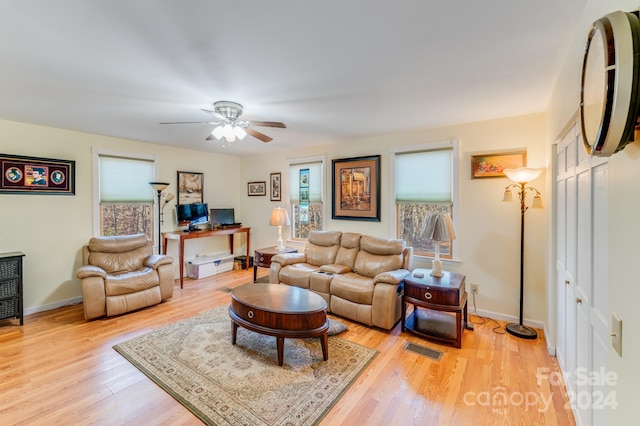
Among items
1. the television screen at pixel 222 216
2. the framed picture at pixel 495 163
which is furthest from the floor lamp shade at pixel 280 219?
the framed picture at pixel 495 163

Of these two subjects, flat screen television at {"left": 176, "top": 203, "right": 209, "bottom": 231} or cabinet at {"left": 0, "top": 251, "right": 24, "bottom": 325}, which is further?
flat screen television at {"left": 176, "top": 203, "right": 209, "bottom": 231}

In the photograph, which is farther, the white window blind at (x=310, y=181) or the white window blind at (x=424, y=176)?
the white window blind at (x=310, y=181)

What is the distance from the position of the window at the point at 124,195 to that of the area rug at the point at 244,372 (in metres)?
2.29

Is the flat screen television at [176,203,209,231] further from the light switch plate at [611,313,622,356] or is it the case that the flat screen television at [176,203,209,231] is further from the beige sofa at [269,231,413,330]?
the light switch plate at [611,313,622,356]

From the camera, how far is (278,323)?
2506 millimetres

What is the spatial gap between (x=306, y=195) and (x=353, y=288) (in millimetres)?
2387

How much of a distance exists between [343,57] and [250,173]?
4.51 metres

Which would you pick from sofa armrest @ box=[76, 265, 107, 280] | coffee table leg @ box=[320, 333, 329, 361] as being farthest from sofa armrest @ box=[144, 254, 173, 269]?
coffee table leg @ box=[320, 333, 329, 361]

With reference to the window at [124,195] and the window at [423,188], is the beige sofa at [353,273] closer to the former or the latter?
the window at [423,188]

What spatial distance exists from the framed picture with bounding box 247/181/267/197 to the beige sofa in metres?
1.90

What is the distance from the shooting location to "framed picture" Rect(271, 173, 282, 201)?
570cm

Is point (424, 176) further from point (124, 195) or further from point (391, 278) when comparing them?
point (124, 195)

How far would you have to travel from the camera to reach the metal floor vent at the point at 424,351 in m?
2.69

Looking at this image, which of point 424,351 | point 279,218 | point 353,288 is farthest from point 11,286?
point 424,351
